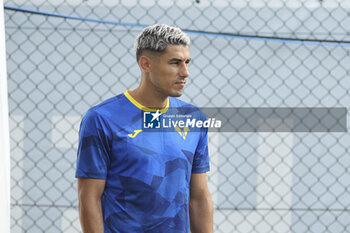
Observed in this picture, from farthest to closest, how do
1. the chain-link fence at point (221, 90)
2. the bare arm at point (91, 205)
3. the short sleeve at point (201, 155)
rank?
1. the chain-link fence at point (221, 90)
2. the short sleeve at point (201, 155)
3. the bare arm at point (91, 205)

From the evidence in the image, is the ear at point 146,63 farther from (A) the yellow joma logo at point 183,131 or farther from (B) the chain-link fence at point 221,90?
(B) the chain-link fence at point 221,90

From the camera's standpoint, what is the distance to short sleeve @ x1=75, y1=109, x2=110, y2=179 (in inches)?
52.8

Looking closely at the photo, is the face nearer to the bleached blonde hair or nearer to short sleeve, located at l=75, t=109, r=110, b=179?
the bleached blonde hair

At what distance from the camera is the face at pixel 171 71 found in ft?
4.57

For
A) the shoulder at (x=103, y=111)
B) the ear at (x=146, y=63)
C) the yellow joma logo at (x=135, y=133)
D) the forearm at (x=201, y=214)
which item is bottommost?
the forearm at (x=201, y=214)

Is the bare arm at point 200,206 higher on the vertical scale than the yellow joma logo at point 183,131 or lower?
lower

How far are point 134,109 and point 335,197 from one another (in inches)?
68.8

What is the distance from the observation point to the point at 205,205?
5.09 ft

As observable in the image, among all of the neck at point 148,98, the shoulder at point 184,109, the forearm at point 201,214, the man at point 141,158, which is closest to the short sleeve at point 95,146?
the man at point 141,158

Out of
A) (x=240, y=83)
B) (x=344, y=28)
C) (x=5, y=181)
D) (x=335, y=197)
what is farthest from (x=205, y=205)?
(x=344, y=28)

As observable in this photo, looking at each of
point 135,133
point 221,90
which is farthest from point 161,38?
point 221,90

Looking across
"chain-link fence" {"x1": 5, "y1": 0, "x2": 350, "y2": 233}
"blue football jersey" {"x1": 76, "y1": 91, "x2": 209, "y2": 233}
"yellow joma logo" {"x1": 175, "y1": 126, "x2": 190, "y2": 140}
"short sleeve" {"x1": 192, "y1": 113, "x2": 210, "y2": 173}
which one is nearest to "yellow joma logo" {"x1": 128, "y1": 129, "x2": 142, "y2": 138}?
"blue football jersey" {"x1": 76, "y1": 91, "x2": 209, "y2": 233}

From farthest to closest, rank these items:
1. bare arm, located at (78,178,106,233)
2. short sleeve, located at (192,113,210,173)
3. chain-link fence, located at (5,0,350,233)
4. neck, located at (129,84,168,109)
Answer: chain-link fence, located at (5,0,350,233)
short sleeve, located at (192,113,210,173)
neck, located at (129,84,168,109)
bare arm, located at (78,178,106,233)

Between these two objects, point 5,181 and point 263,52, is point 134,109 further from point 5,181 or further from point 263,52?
point 263,52
